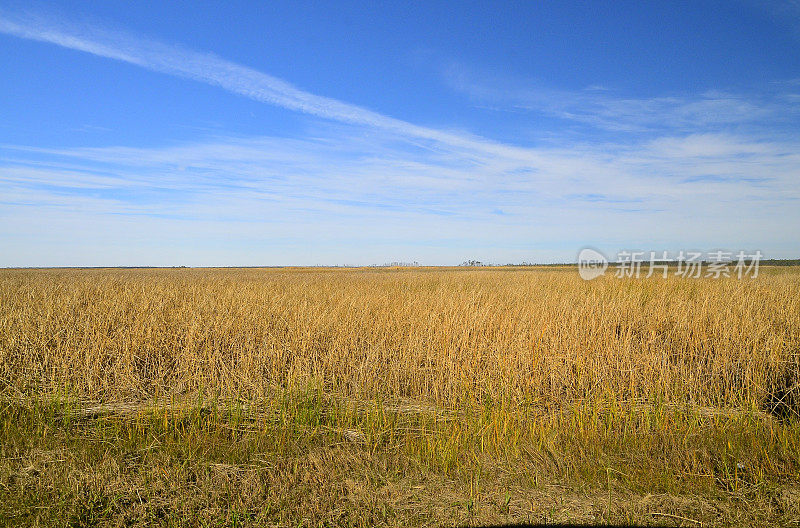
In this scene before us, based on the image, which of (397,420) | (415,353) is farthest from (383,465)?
(415,353)

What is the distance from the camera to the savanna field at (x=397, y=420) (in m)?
3.14

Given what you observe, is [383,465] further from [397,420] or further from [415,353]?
[415,353]

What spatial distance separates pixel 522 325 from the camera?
24.5 feet

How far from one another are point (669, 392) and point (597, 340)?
4.90 ft

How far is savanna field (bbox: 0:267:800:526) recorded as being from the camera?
3139 millimetres

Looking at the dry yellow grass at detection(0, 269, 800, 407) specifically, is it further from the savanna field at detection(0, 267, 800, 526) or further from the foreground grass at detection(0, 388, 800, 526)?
the foreground grass at detection(0, 388, 800, 526)

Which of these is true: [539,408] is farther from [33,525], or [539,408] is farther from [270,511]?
[33,525]

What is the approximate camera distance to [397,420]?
4793mm

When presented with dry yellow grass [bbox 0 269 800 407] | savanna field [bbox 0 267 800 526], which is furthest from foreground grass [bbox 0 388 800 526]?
dry yellow grass [bbox 0 269 800 407]

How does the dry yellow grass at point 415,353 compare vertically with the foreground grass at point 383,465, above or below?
above

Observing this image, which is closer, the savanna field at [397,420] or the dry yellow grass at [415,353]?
the savanna field at [397,420]

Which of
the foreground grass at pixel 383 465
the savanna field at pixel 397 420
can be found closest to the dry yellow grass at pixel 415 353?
the savanna field at pixel 397 420

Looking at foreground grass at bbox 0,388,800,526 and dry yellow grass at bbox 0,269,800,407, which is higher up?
dry yellow grass at bbox 0,269,800,407

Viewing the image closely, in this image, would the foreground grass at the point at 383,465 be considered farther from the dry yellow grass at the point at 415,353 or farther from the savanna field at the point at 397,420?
the dry yellow grass at the point at 415,353
